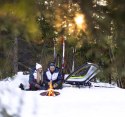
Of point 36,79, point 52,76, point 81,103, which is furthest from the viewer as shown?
point 36,79

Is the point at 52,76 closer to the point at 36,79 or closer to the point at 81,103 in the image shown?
the point at 36,79

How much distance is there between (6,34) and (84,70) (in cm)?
1145

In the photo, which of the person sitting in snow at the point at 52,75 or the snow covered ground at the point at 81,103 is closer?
the snow covered ground at the point at 81,103

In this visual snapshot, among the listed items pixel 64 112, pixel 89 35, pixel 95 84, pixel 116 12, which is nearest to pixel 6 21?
pixel 89 35

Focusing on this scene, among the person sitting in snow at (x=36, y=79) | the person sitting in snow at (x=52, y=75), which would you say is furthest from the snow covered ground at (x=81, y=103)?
the person sitting in snow at (x=36, y=79)

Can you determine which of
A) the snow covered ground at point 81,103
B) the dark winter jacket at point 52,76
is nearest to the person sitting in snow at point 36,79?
the dark winter jacket at point 52,76

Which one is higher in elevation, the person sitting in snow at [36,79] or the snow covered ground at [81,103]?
the person sitting in snow at [36,79]

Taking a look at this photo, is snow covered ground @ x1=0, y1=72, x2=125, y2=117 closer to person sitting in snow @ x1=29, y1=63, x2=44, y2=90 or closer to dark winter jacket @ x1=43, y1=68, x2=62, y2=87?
dark winter jacket @ x1=43, y1=68, x2=62, y2=87

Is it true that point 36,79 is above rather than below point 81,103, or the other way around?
above

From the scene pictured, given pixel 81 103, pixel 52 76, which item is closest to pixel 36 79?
pixel 52 76

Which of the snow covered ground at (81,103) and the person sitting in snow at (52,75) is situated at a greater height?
the person sitting in snow at (52,75)

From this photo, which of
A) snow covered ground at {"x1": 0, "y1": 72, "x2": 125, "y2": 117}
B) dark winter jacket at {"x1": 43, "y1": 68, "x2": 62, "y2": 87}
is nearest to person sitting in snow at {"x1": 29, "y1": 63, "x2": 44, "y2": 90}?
dark winter jacket at {"x1": 43, "y1": 68, "x2": 62, "y2": 87}

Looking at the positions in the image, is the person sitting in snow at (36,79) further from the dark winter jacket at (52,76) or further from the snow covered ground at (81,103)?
the snow covered ground at (81,103)

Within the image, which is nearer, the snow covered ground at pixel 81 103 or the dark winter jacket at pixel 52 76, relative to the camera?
the snow covered ground at pixel 81 103
